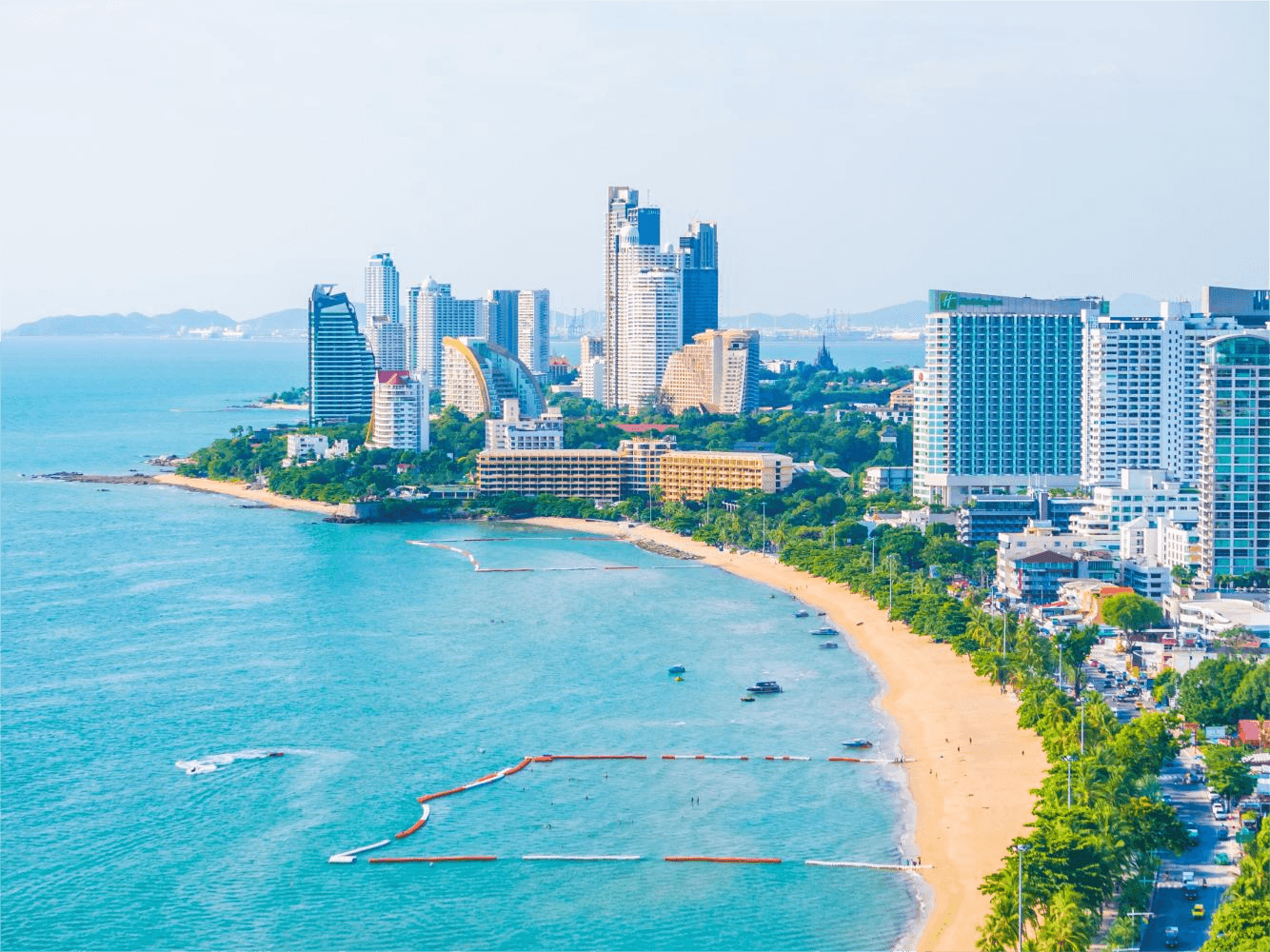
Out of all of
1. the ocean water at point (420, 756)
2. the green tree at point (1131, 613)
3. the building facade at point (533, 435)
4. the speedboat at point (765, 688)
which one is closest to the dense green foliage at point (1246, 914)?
the ocean water at point (420, 756)

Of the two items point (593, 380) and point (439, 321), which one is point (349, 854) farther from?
point (439, 321)

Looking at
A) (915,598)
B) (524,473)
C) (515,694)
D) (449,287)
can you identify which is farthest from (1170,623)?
(449,287)

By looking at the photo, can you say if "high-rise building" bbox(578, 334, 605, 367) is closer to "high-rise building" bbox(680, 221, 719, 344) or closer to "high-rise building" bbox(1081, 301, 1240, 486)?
"high-rise building" bbox(680, 221, 719, 344)

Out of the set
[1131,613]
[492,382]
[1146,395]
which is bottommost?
[1131,613]

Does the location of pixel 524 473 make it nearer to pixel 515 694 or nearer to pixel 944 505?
pixel 944 505

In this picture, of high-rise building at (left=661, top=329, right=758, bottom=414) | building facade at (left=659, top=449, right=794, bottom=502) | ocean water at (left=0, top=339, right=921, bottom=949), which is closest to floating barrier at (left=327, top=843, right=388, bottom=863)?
ocean water at (left=0, top=339, right=921, bottom=949)

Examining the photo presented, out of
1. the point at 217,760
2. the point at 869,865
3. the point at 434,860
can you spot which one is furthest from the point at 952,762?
the point at 217,760
